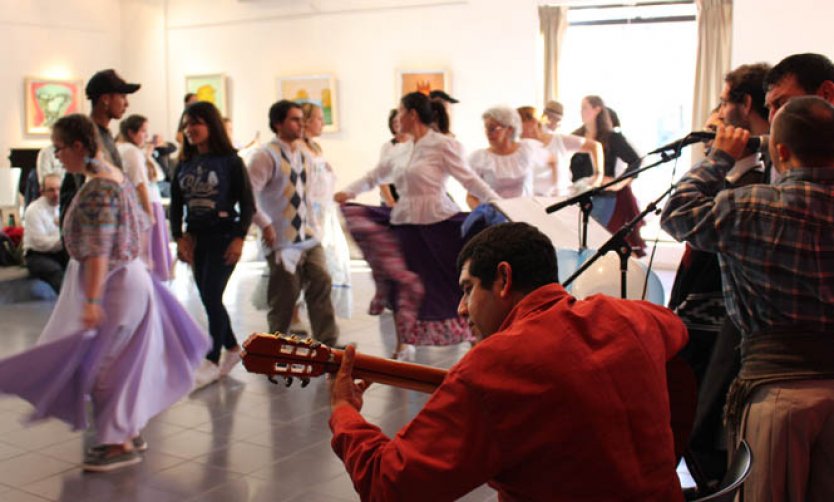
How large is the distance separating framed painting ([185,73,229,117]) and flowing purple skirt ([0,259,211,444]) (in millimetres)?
9777

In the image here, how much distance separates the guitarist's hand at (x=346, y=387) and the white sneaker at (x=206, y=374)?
4.06 meters

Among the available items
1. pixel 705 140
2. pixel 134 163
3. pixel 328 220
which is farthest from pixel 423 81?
pixel 705 140

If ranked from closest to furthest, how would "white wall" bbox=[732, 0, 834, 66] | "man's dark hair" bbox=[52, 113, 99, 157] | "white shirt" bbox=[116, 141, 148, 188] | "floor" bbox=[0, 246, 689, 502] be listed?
"floor" bbox=[0, 246, 689, 502]
"man's dark hair" bbox=[52, 113, 99, 157]
"white shirt" bbox=[116, 141, 148, 188]
"white wall" bbox=[732, 0, 834, 66]

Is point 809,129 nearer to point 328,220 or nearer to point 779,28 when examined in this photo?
point 328,220

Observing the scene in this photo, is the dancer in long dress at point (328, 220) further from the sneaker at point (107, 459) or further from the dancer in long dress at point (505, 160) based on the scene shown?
the sneaker at point (107, 459)

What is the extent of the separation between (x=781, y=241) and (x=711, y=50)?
370 inches

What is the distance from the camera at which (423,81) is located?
12602 mm

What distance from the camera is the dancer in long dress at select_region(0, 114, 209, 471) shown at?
13.7 ft

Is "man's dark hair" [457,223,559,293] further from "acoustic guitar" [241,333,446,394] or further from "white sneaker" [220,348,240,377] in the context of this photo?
"white sneaker" [220,348,240,377]

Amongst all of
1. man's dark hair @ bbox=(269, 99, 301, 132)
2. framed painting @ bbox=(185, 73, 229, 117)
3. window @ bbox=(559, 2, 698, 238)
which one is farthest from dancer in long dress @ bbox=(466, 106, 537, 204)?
framed painting @ bbox=(185, 73, 229, 117)

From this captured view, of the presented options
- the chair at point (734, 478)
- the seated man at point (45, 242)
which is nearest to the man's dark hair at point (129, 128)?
the seated man at point (45, 242)

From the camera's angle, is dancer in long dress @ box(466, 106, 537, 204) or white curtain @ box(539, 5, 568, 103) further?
white curtain @ box(539, 5, 568, 103)

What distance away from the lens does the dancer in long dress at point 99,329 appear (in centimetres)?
419

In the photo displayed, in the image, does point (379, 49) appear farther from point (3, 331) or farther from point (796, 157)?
point (796, 157)
